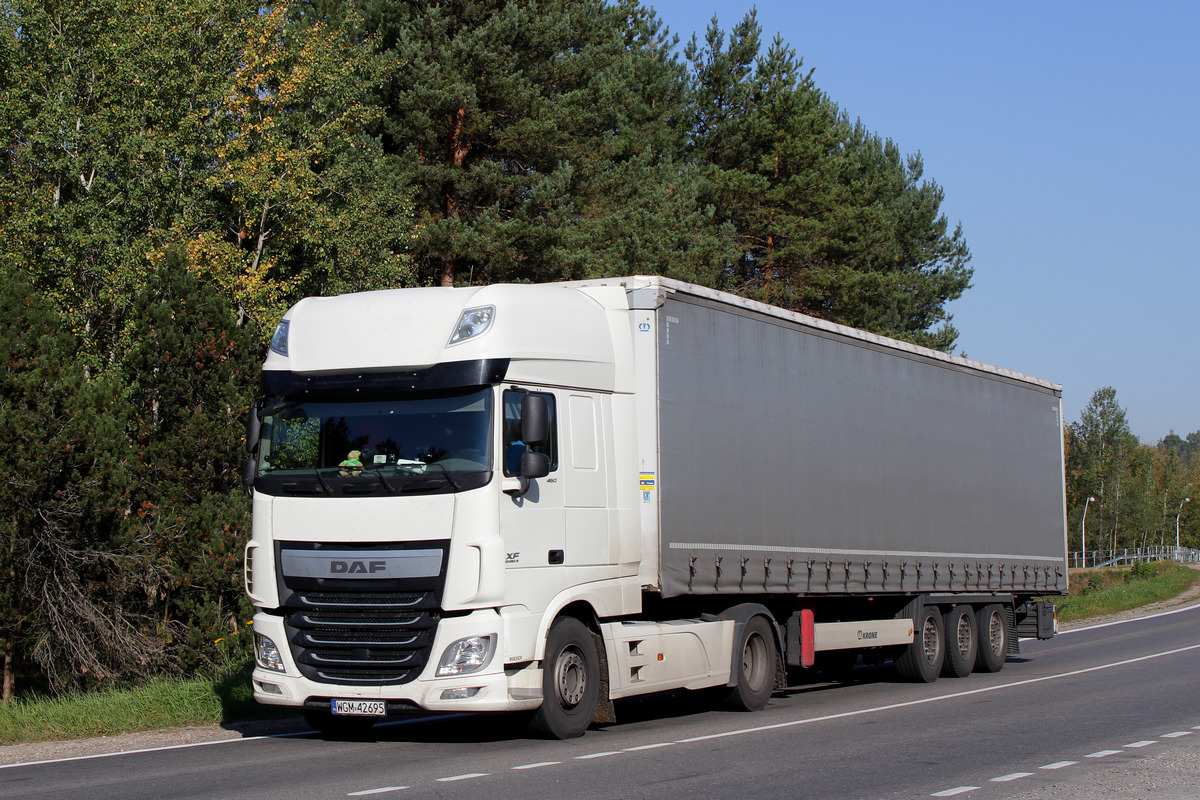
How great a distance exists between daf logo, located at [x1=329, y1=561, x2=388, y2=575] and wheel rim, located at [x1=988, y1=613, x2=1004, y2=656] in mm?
11500

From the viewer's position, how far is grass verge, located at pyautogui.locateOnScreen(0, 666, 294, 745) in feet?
39.0

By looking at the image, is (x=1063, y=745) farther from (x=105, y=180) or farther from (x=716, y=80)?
(x=716, y=80)

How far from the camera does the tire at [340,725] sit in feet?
37.1

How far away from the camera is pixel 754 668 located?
13.2m

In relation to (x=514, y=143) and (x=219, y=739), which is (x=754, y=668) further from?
(x=514, y=143)

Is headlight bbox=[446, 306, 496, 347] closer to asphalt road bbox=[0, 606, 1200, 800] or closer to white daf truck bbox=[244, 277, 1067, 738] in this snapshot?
white daf truck bbox=[244, 277, 1067, 738]

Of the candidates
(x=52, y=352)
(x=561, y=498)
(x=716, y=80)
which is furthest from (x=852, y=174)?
(x=561, y=498)

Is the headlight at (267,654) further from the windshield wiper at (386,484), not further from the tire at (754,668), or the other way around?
the tire at (754,668)

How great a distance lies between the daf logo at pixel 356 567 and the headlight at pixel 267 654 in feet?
3.01

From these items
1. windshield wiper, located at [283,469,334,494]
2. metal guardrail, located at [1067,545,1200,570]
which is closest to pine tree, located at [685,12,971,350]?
windshield wiper, located at [283,469,334,494]

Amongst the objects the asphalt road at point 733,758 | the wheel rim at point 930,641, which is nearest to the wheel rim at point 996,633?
the wheel rim at point 930,641

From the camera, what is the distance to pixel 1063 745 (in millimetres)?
10258

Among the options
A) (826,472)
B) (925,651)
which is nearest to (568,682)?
(826,472)

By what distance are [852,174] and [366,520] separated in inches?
1511
